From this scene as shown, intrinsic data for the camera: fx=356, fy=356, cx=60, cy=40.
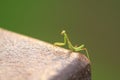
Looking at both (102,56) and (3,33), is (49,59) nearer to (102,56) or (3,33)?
(3,33)

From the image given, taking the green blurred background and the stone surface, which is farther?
the green blurred background

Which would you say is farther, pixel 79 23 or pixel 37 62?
pixel 79 23

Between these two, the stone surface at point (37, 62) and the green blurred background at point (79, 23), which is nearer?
the stone surface at point (37, 62)

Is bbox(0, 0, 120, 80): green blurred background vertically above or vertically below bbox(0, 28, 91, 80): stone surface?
above

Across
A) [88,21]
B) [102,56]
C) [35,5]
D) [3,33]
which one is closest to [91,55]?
[102,56]
